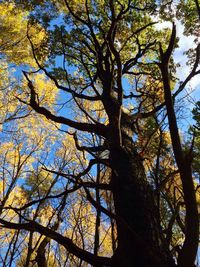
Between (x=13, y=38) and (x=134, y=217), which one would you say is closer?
(x=134, y=217)

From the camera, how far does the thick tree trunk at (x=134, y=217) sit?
2447 millimetres

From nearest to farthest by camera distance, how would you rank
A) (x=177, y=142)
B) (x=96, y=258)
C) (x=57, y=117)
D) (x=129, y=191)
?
(x=177, y=142) → (x=96, y=258) → (x=129, y=191) → (x=57, y=117)

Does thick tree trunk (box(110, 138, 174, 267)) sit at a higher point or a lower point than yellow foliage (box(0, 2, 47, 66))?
lower

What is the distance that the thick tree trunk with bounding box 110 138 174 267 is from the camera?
8.03 ft

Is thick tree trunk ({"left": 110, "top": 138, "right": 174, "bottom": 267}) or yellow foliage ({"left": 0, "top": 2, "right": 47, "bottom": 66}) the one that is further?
yellow foliage ({"left": 0, "top": 2, "right": 47, "bottom": 66})

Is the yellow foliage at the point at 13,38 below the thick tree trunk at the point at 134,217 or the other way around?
the other way around

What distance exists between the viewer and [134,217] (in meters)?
2.90

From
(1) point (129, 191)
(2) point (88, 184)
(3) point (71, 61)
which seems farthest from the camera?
(3) point (71, 61)

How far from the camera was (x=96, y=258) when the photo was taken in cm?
244

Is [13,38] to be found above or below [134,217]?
above

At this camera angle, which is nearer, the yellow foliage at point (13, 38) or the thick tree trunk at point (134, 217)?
the thick tree trunk at point (134, 217)

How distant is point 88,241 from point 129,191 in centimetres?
1103

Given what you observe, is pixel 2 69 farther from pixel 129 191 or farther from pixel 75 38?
pixel 129 191

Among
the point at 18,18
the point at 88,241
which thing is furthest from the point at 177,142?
the point at 88,241
